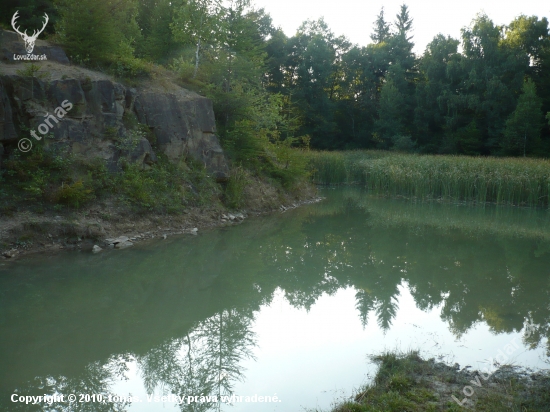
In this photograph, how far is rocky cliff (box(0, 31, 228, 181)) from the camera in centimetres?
1080

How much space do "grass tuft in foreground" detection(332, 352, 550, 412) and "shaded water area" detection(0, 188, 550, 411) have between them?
33cm

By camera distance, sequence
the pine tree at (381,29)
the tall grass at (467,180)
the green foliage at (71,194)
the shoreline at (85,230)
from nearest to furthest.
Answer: the shoreline at (85,230) < the green foliage at (71,194) < the tall grass at (467,180) < the pine tree at (381,29)

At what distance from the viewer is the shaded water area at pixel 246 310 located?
16.1 feet

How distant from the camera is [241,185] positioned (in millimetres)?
15359

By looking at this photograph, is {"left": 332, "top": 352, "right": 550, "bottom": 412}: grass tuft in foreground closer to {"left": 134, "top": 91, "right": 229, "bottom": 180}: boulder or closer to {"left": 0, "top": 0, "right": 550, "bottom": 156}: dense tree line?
{"left": 134, "top": 91, "right": 229, "bottom": 180}: boulder

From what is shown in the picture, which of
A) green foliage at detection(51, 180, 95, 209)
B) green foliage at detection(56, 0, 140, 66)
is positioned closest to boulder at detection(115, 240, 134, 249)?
green foliage at detection(51, 180, 95, 209)

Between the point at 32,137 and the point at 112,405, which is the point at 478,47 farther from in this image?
the point at 112,405

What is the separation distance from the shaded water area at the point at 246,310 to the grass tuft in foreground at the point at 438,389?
0.33 metres

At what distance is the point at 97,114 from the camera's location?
12.2 metres

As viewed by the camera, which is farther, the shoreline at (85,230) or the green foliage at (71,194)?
the green foliage at (71,194)

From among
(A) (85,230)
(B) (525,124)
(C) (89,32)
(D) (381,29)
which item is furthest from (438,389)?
(D) (381,29)

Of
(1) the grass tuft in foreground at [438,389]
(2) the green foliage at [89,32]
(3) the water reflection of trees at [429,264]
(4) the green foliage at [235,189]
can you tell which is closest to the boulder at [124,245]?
(3) the water reflection of trees at [429,264]

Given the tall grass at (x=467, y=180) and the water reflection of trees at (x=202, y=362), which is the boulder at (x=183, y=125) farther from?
the tall grass at (x=467, y=180)

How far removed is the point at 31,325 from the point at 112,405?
238 centimetres
